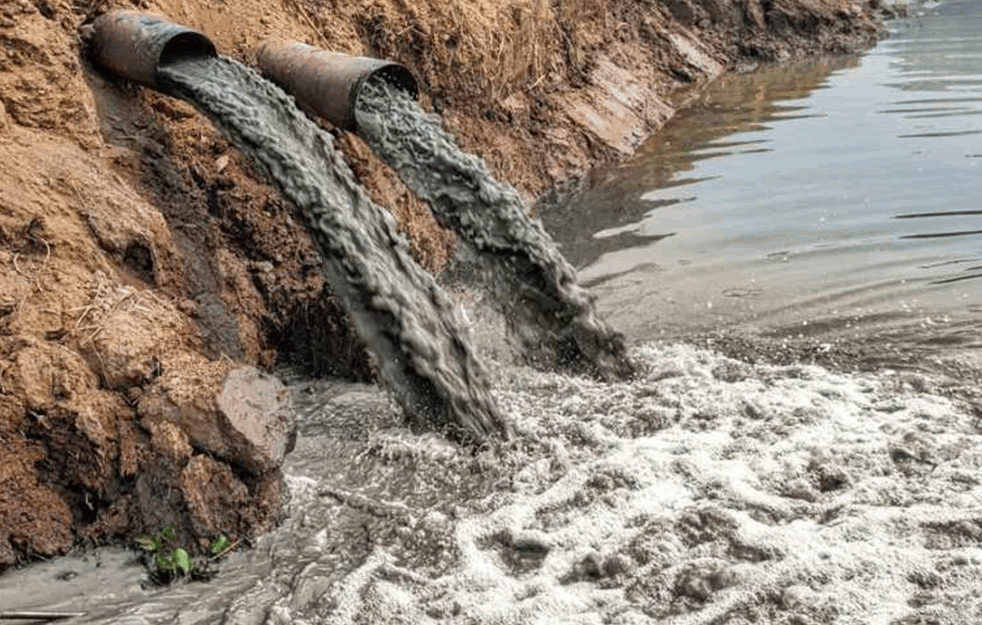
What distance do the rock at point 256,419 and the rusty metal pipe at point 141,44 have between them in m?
1.95

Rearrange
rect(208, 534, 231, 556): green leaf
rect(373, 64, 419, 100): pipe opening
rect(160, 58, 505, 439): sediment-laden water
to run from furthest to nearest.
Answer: rect(373, 64, 419, 100): pipe opening < rect(160, 58, 505, 439): sediment-laden water < rect(208, 534, 231, 556): green leaf

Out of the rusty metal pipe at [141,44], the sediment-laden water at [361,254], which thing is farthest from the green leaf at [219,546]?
the rusty metal pipe at [141,44]

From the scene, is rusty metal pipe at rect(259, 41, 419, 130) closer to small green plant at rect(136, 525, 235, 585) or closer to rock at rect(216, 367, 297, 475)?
rock at rect(216, 367, 297, 475)

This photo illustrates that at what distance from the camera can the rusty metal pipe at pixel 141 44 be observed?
5328 mm

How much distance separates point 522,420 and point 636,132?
7113mm

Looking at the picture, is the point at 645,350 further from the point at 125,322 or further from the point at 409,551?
the point at 125,322

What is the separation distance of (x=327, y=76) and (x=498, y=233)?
134 cm

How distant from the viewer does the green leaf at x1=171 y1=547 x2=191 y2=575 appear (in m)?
3.88

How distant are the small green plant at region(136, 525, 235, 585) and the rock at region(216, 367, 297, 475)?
0.35 m

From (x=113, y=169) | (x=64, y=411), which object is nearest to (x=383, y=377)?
(x=64, y=411)

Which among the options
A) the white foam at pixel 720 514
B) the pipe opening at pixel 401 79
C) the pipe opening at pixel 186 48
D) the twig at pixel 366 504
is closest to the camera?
the white foam at pixel 720 514

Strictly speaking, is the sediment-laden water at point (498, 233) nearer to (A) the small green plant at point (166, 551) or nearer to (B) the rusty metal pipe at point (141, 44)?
(B) the rusty metal pipe at point (141, 44)

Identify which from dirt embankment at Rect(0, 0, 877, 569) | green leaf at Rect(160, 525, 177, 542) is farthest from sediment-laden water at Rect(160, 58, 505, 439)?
green leaf at Rect(160, 525, 177, 542)

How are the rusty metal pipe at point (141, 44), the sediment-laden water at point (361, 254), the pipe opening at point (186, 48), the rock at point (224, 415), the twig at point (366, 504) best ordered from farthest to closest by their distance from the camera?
the pipe opening at point (186, 48) < the rusty metal pipe at point (141, 44) < the sediment-laden water at point (361, 254) < the twig at point (366, 504) < the rock at point (224, 415)
